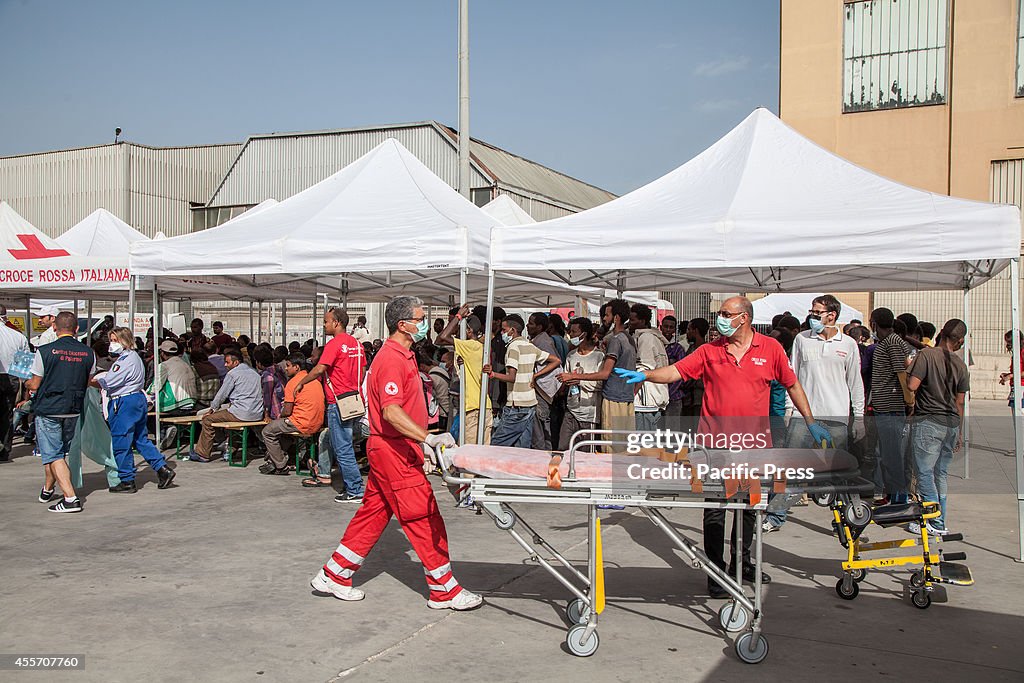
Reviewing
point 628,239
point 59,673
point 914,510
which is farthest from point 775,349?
point 59,673

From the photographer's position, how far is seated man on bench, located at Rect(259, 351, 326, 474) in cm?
898

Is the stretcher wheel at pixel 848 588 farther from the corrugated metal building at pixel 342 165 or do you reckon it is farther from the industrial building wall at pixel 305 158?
the industrial building wall at pixel 305 158

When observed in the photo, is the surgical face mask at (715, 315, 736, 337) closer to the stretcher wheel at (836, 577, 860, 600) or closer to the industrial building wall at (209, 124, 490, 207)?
the stretcher wheel at (836, 577, 860, 600)

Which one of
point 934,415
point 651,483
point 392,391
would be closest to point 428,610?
point 392,391

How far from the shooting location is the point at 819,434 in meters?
5.05

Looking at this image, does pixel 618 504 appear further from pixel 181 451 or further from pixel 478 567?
pixel 181 451

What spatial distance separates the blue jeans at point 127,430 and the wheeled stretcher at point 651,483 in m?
5.06

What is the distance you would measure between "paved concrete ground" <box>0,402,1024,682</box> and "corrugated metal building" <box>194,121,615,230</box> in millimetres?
23507

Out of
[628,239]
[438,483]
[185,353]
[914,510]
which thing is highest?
[628,239]

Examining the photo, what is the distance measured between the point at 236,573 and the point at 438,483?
3746 millimetres

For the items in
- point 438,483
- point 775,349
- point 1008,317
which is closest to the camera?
point 775,349

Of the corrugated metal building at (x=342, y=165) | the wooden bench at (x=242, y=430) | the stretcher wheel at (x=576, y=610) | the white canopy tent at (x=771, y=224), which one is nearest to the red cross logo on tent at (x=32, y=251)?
the wooden bench at (x=242, y=430)

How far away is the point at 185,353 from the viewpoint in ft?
37.8

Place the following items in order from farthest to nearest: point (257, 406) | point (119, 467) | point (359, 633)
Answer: point (257, 406), point (119, 467), point (359, 633)
